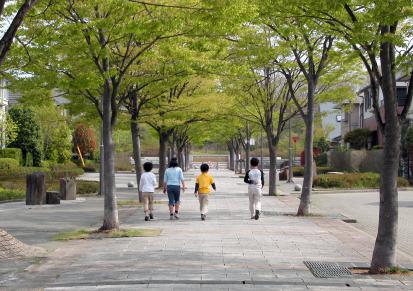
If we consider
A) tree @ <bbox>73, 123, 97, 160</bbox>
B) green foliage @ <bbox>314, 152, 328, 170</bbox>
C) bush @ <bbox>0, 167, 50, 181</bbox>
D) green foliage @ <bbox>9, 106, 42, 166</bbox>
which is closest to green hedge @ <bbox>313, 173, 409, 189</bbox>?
bush @ <bbox>0, 167, 50, 181</bbox>

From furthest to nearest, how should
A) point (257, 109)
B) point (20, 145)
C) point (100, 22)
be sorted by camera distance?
point (20, 145) → point (257, 109) → point (100, 22)

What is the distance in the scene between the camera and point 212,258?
10.0m

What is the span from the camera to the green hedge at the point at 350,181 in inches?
1320

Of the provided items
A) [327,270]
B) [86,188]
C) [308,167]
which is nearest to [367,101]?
[86,188]

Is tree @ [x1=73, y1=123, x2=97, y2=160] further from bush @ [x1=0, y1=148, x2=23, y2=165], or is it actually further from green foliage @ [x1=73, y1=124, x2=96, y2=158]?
bush @ [x1=0, y1=148, x2=23, y2=165]

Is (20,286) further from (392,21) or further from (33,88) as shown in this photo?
(33,88)

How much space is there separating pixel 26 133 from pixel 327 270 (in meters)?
42.2

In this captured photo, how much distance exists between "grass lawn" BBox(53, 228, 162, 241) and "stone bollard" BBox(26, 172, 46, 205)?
26.7 ft

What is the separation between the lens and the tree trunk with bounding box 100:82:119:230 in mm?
13688

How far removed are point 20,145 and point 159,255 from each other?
132 feet

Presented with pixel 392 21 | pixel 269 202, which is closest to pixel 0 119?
pixel 269 202

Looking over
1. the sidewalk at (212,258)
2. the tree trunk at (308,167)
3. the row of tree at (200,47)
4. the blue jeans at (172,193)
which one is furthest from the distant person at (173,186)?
the tree trunk at (308,167)

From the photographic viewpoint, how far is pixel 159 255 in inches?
408

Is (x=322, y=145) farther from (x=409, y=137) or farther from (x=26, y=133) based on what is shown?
(x=26, y=133)
